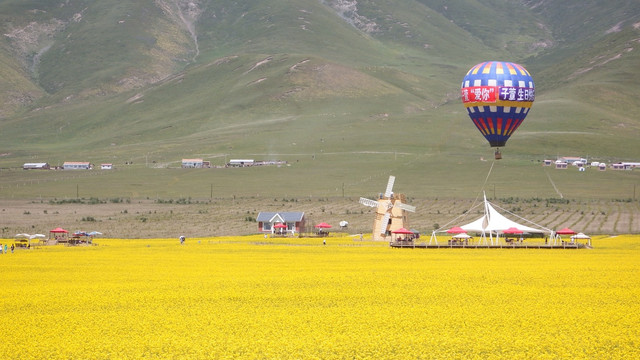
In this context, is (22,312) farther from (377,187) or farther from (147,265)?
(377,187)

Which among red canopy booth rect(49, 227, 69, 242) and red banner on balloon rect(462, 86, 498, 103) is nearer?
red banner on balloon rect(462, 86, 498, 103)

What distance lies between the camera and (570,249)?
6328cm

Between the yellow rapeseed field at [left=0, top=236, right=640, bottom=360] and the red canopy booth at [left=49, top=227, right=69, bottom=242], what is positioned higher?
the red canopy booth at [left=49, top=227, right=69, bottom=242]

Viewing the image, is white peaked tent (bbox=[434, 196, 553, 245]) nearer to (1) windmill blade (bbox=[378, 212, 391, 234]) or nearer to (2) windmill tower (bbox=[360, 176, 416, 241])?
(2) windmill tower (bbox=[360, 176, 416, 241])

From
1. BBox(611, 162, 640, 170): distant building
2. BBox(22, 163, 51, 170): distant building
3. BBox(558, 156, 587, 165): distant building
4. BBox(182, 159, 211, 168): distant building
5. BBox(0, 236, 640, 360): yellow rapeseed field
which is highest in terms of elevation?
BBox(558, 156, 587, 165): distant building

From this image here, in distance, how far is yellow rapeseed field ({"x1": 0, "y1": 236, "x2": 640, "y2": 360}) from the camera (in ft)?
79.3

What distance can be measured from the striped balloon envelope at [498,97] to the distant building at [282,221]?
82.3 feet

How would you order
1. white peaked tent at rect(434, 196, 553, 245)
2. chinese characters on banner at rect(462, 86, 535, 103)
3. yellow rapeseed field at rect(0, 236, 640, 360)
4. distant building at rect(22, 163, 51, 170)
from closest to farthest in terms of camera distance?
yellow rapeseed field at rect(0, 236, 640, 360)
chinese characters on banner at rect(462, 86, 535, 103)
white peaked tent at rect(434, 196, 553, 245)
distant building at rect(22, 163, 51, 170)

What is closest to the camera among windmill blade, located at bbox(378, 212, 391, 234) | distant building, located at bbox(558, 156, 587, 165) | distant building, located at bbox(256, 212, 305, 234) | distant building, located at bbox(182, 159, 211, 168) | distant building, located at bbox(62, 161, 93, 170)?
windmill blade, located at bbox(378, 212, 391, 234)

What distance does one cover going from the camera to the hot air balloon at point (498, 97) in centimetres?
6881

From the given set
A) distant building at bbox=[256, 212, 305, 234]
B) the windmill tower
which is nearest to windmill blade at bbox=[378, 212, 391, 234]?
the windmill tower

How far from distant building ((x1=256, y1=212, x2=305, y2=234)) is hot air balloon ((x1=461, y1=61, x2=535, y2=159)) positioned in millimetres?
25073

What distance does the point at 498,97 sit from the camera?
68750 millimetres

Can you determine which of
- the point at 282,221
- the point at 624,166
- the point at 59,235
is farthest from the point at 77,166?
the point at 59,235
